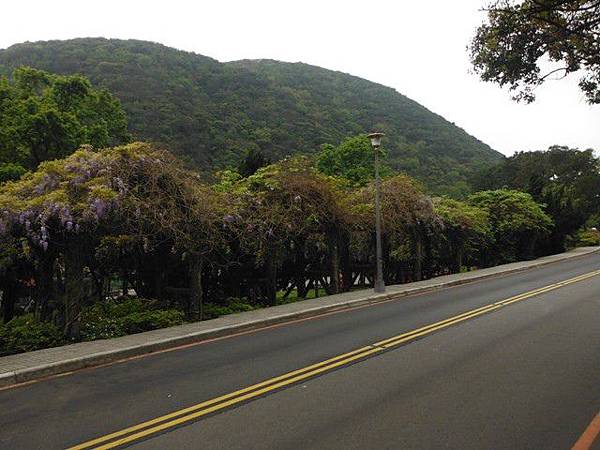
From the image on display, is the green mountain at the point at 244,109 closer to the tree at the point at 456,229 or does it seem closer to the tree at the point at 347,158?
the tree at the point at 347,158

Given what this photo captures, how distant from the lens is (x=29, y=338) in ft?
31.4

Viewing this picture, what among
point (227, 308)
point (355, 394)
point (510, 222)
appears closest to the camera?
point (355, 394)

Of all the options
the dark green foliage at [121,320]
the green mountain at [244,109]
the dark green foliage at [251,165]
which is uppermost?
the green mountain at [244,109]

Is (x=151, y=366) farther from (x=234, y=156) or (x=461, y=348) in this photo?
(x=234, y=156)

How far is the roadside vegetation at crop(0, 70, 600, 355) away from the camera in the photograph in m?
10.3

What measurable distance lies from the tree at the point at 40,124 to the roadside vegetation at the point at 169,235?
0.09 meters

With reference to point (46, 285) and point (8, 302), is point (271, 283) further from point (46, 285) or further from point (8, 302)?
point (8, 302)

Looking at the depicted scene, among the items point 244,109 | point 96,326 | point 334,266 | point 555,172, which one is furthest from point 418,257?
point 555,172

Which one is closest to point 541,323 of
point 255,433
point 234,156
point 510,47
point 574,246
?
point 510,47

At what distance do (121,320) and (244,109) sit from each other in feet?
231

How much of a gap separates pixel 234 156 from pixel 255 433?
52687 mm

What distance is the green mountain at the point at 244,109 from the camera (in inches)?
2422

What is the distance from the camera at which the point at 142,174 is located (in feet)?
37.2

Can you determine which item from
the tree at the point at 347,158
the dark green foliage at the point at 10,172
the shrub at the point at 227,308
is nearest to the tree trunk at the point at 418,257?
the shrub at the point at 227,308
